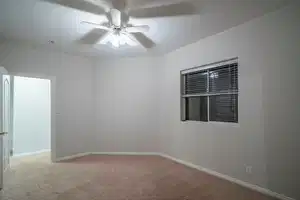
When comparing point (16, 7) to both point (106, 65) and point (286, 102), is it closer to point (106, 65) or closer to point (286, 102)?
point (106, 65)

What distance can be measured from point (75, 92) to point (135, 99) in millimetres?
1468

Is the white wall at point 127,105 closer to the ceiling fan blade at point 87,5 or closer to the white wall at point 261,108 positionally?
the white wall at point 261,108

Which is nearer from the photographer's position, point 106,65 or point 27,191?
point 27,191

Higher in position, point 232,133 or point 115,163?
point 232,133

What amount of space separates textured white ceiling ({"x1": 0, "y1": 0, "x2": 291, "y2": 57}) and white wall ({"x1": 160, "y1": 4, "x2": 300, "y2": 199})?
237 mm

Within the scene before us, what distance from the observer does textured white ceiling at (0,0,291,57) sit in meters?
2.63

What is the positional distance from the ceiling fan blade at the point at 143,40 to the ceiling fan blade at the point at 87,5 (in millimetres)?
878

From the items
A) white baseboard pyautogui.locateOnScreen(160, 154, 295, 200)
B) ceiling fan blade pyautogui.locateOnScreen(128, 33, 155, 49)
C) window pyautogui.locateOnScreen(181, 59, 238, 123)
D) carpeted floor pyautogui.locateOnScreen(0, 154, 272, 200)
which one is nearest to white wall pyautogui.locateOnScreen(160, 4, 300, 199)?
white baseboard pyautogui.locateOnScreen(160, 154, 295, 200)

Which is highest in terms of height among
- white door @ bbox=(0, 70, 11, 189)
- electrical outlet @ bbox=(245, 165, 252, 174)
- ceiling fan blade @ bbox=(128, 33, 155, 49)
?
ceiling fan blade @ bbox=(128, 33, 155, 49)

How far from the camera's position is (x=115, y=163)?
4.55 m

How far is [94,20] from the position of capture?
3059mm

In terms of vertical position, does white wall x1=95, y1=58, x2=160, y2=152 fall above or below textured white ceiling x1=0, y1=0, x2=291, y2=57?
below

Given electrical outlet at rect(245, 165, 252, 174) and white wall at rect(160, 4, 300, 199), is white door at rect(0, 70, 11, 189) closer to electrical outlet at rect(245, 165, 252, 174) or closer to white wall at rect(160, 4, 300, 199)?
white wall at rect(160, 4, 300, 199)

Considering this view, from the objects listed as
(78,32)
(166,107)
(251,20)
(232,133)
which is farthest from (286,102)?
(78,32)
